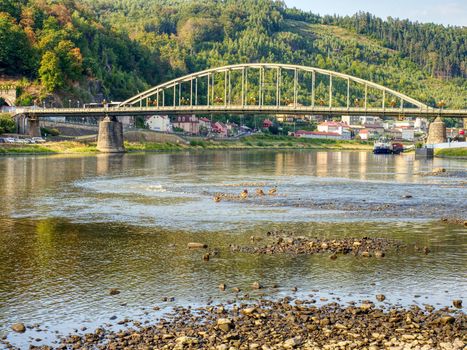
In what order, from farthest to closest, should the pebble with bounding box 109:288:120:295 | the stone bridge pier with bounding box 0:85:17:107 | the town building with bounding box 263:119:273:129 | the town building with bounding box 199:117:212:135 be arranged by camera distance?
1. the town building with bounding box 263:119:273:129
2. the town building with bounding box 199:117:212:135
3. the stone bridge pier with bounding box 0:85:17:107
4. the pebble with bounding box 109:288:120:295

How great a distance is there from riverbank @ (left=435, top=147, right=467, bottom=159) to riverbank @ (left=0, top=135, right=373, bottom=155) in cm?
4578

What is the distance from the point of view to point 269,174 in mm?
68312

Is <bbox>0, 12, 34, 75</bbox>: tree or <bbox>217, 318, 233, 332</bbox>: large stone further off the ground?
<bbox>0, 12, 34, 75</bbox>: tree

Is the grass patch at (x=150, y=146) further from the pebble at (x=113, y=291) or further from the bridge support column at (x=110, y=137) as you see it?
the pebble at (x=113, y=291)

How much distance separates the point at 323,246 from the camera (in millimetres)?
26984

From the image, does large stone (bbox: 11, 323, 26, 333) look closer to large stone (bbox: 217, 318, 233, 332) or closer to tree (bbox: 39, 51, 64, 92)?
large stone (bbox: 217, 318, 233, 332)

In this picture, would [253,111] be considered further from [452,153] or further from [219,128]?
[219,128]

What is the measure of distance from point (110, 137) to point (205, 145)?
3026 centimetres

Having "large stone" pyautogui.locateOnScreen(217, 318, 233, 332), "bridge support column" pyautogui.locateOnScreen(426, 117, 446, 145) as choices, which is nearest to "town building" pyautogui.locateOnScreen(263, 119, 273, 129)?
"bridge support column" pyautogui.locateOnScreen(426, 117, 446, 145)

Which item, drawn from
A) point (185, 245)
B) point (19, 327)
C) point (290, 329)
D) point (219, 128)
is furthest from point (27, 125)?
point (290, 329)

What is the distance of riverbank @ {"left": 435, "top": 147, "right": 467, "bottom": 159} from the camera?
108 meters

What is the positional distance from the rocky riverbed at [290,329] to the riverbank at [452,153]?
92429 millimetres

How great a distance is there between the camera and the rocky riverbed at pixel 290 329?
1606 cm

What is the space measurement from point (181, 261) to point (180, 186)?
29552 millimetres
